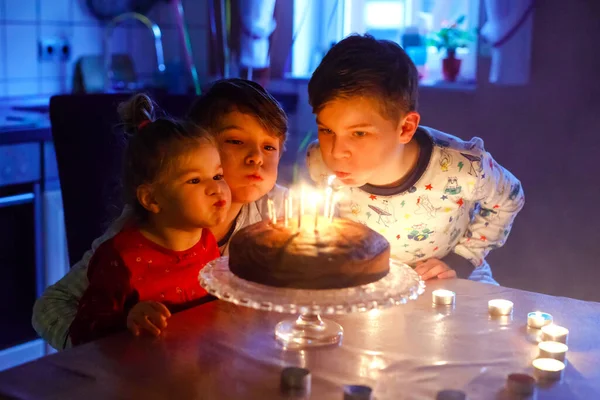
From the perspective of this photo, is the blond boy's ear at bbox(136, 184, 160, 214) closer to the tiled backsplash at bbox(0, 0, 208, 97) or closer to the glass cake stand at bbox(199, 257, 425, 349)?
the glass cake stand at bbox(199, 257, 425, 349)

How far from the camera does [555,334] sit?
4.00 feet

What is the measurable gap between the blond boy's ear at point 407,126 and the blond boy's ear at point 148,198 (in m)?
0.57

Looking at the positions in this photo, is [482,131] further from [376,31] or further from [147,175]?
[147,175]

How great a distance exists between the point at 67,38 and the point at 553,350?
8.79ft

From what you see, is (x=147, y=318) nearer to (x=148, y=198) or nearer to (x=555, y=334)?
(x=148, y=198)

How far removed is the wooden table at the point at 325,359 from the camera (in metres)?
1.02

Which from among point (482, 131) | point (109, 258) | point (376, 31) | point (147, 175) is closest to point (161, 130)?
point (147, 175)

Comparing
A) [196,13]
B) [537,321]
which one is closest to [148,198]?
[537,321]

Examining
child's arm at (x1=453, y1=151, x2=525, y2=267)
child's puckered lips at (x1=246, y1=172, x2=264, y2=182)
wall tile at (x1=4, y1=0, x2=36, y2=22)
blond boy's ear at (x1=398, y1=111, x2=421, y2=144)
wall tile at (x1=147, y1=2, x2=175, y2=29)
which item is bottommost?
child's arm at (x1=453, y1=151, x2=525, y2=267)

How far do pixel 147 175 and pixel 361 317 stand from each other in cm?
45

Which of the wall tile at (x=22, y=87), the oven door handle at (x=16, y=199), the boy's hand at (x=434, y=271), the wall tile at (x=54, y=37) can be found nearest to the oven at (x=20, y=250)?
the oven door handle at (x=16, y=199)

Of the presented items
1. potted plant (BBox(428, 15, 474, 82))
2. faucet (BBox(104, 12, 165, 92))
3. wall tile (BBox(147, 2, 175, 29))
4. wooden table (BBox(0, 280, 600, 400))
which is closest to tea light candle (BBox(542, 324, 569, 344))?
wooden table (BBox(0, 280, 600, 400))

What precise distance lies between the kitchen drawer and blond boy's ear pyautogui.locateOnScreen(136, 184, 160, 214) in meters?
1.29

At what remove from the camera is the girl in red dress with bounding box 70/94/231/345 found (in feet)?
4.31
